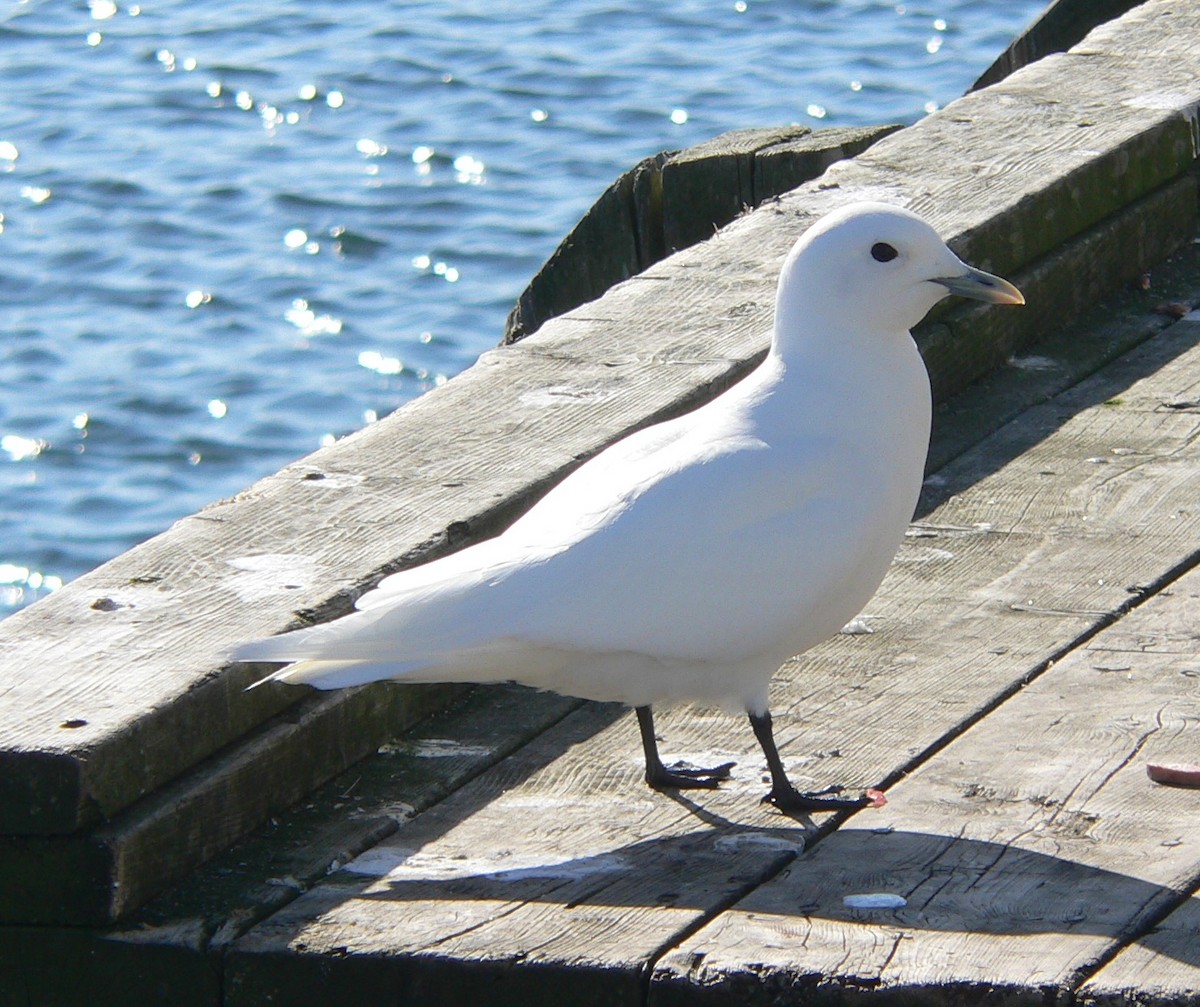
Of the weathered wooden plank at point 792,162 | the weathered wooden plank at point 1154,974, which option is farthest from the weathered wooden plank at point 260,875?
the weathered wooden plank at point 792,162

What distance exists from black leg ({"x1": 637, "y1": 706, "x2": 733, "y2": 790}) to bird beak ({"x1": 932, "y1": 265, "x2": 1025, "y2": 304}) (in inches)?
33.6

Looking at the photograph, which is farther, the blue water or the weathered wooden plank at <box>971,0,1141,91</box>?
the blue water

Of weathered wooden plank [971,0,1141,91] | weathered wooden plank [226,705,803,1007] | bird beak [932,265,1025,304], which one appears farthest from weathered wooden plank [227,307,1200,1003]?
weathered wooden plank [971,0,1141,91]

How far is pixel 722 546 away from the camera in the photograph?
310 cm

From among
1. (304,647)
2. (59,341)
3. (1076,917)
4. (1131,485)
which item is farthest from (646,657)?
(59,341)

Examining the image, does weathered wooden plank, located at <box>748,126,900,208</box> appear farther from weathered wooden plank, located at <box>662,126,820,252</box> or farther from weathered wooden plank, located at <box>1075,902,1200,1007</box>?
weathered wooden plank, located at <box>1075,902,1200,1007</box>

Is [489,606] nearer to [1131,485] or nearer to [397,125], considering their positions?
[1131,485]

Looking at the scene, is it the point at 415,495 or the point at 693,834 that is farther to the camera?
the point at 415,495

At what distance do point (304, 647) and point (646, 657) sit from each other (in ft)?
1.73

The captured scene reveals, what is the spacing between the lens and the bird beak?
3410 mm

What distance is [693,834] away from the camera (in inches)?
120

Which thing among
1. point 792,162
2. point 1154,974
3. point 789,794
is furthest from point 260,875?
point 792,162

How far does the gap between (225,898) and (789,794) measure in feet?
2.72

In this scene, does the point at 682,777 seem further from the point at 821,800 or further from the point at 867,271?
the point at 867,271
